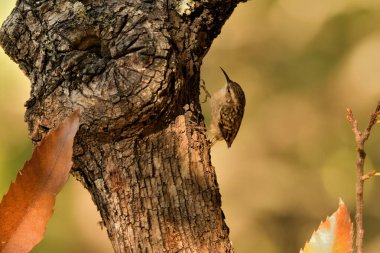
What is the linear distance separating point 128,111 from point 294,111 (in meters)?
4.37

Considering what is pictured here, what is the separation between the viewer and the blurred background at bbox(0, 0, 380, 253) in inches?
205

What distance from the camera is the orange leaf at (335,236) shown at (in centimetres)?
55

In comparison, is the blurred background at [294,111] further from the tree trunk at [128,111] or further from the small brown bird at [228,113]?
the tree trunk at [128,111]

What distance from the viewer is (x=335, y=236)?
0.56m

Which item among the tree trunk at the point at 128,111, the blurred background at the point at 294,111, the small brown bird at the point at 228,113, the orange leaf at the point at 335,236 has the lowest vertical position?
the orange leaf at the point at 335,236

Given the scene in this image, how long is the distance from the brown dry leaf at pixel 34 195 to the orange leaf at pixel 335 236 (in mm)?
214

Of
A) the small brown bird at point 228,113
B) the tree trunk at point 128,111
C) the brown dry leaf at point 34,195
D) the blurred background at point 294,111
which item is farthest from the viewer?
the blurred background at point 294,111

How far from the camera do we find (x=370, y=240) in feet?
17.3

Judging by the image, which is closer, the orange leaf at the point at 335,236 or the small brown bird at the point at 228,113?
the orange leaf at the point at 335,236

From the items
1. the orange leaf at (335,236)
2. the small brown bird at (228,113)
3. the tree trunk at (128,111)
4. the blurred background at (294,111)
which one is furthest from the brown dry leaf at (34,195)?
the blurred background at (294,111)

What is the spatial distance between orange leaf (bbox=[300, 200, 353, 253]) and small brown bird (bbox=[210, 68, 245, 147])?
2.53 m

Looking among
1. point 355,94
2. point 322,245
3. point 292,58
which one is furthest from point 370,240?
point 322,245

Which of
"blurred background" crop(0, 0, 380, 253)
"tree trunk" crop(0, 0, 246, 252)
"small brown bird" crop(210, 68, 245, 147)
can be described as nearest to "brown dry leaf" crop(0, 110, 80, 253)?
"tree trunk" crop(0, 0, 246, 252)

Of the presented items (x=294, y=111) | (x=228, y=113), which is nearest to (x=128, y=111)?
(x=228, y=113)
